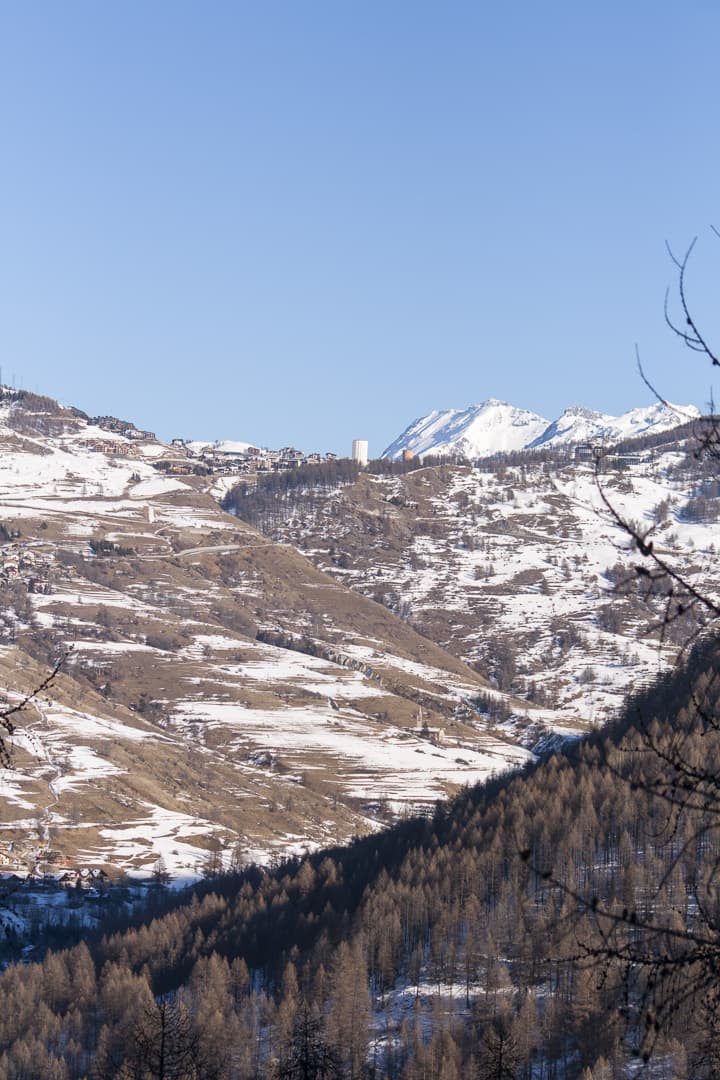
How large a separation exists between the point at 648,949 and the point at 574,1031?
10711 centimetres

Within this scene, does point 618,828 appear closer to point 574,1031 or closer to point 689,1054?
point 574,1031

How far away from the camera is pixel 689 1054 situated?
305 ft

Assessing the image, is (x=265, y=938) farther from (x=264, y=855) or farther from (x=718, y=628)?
(x=718, y=628)

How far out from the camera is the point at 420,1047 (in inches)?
4171

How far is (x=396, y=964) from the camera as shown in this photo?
5182 inches

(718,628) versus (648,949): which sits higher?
(718,628)

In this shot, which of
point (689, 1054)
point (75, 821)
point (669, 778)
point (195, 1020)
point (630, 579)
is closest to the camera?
point (630, 579)

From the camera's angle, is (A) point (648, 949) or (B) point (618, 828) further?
(B) point (618, 828)

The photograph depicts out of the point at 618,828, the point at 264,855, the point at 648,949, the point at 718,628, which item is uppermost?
the point at 718,628

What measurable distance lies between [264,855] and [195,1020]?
84293 mm

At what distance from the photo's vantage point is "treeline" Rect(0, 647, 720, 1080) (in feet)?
344

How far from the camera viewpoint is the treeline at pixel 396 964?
4126 inches

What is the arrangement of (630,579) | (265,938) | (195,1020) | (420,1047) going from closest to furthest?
(630,579) → (420,1047) → (195,1020) → (265,938)

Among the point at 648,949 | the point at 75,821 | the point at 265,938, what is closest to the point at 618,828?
the point at 265,938
